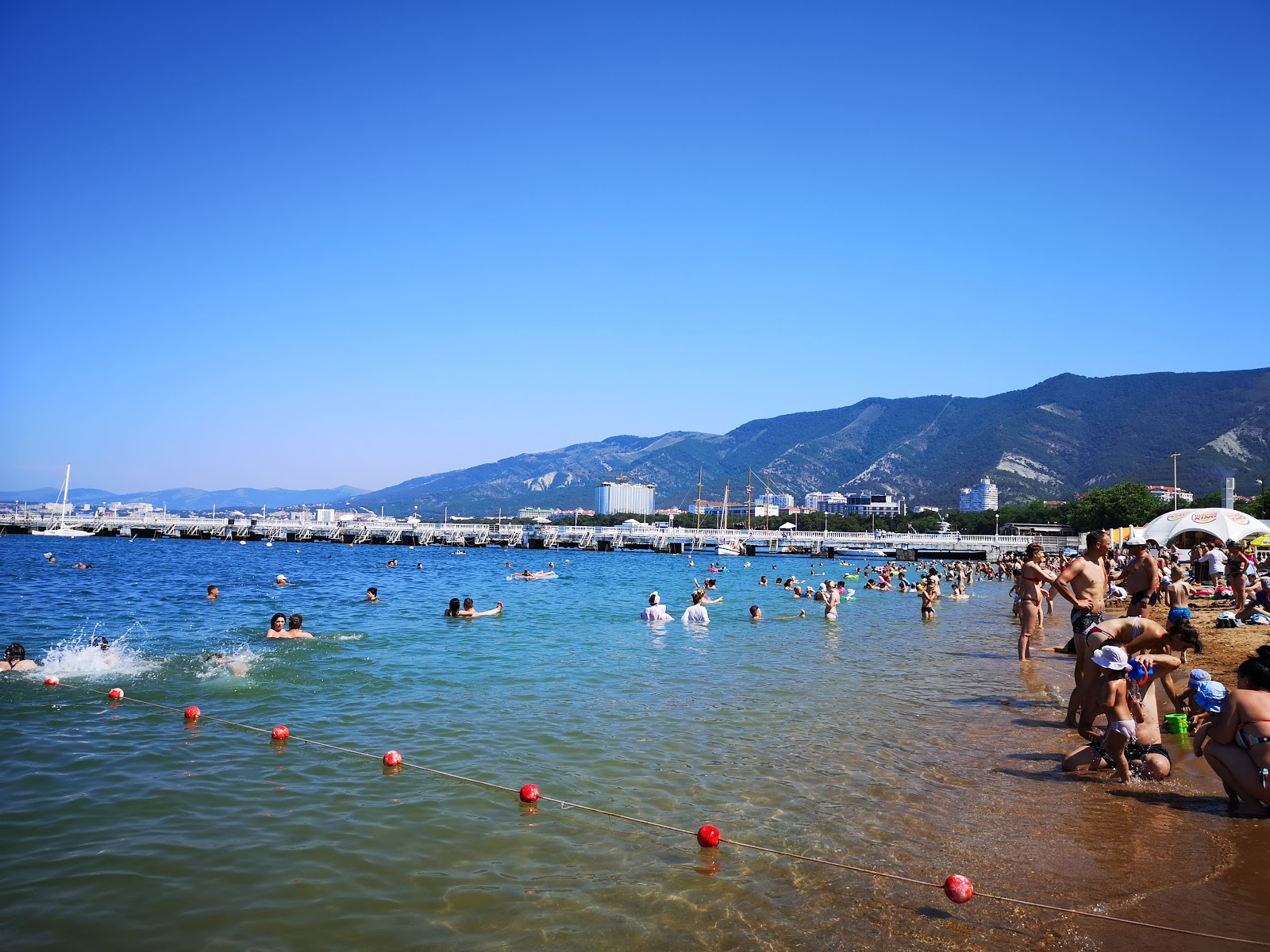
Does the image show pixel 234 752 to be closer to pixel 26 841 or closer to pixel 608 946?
pixel 26 841

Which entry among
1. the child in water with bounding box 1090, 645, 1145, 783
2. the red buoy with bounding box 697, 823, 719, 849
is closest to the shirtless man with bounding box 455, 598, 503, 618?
the red buoy with bounding box 697, 823, 719, 849

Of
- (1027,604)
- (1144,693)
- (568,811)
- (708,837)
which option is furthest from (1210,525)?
(568,811)

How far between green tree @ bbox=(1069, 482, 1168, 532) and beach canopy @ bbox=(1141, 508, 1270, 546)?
61.0 m

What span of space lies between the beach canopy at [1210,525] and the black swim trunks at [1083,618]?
87.8 feet

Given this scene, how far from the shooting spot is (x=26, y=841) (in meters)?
6.40

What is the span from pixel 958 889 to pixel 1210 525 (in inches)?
1583

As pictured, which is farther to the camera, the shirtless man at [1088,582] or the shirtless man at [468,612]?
the shirtless man at [468,612]

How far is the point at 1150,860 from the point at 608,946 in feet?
14.1

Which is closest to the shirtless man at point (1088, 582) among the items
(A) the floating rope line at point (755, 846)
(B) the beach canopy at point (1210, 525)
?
(A) the floating rope line at point (755, 846)

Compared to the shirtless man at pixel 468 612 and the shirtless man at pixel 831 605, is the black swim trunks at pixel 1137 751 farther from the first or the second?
the shirtless man at pixel 468 612

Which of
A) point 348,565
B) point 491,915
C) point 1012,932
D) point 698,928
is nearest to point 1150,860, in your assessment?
point 1012,932

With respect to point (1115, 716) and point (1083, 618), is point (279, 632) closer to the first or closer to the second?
point (1083, 618)

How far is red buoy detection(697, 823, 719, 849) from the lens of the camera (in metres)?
6.56

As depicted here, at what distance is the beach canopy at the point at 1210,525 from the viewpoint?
36969mm
